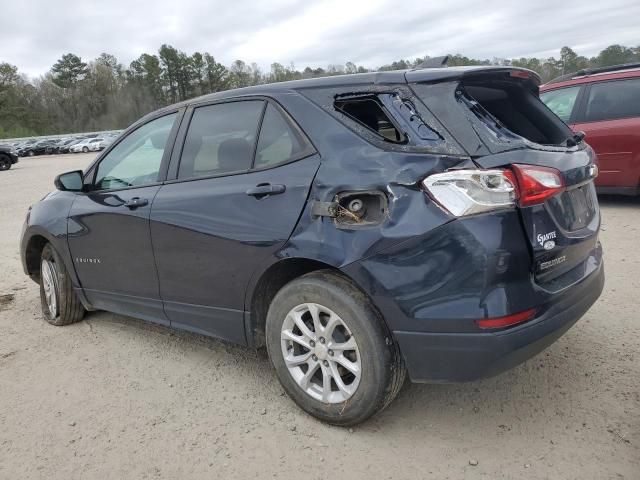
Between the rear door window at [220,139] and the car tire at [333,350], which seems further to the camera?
the rear door window at [220,139]

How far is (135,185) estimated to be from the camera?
3623 millimetres

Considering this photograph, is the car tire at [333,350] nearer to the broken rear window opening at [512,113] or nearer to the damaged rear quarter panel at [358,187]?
the damaged rear quarter panel at [358,187]

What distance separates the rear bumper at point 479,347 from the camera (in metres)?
2.26

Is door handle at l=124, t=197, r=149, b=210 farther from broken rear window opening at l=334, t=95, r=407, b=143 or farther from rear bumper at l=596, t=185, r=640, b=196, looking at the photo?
rear bumper at l=596, t=185, r=640, b=196

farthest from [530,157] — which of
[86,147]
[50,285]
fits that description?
[86,147]

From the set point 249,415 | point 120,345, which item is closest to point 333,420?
point 249,415

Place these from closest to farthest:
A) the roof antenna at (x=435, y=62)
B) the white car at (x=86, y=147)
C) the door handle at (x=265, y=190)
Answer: the door handle at (x=265, y=190) < the roof antenna at (x=435, y=62) < the white car at (x=86, y=147)

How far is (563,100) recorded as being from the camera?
7.42 metres

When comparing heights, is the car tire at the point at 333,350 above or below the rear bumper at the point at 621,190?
above

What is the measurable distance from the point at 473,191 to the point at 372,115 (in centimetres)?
65

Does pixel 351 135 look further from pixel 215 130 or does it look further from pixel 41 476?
pixel 41 476

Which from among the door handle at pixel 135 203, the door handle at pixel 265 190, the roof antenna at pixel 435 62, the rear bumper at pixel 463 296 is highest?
the roof antenna at pixel 435 62

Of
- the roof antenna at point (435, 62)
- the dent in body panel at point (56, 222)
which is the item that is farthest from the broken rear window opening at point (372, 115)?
the dent in body panel at point (56, 222)

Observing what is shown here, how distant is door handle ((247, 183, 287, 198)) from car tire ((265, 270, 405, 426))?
451mm
